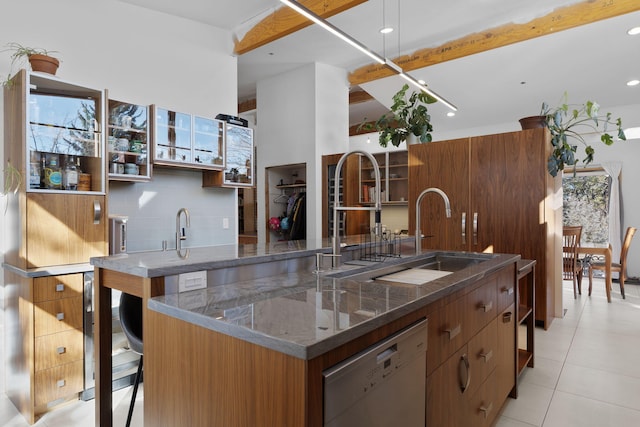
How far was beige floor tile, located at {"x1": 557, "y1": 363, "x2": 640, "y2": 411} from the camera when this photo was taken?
2.43 metres

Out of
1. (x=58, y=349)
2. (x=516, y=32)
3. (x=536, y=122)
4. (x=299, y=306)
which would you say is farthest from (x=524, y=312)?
(x=516, y=32)

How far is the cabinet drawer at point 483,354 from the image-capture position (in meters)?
1.72

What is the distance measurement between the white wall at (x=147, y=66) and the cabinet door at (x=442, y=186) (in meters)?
2.24

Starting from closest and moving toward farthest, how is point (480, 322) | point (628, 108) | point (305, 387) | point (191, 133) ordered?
point (305, 387) < point (480, 322) < point (191, 133) < point (628, 108)

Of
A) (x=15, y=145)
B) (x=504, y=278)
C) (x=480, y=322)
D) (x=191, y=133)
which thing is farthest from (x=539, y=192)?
(x=15, y=145)

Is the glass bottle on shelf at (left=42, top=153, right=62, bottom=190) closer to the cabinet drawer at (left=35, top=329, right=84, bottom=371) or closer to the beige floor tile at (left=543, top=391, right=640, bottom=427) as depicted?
the cabinet drawer at (left=35, top=329, right=84, bottom=371)

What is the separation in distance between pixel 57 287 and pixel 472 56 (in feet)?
17.0

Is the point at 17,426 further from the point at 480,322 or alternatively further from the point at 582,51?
the point at 582,51

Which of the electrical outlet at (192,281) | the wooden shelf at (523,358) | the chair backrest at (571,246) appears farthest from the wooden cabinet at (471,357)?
the chair backrest at (571,246)

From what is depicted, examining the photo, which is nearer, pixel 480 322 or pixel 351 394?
pixel 351 394

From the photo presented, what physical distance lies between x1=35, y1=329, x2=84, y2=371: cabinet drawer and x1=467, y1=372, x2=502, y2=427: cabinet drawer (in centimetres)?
235

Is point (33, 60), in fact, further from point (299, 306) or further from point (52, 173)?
point (299, 306)

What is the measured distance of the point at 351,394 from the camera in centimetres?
95

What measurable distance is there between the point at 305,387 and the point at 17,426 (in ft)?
7.76
